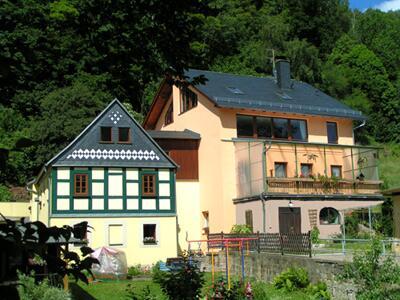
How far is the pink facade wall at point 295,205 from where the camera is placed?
27.2 meters

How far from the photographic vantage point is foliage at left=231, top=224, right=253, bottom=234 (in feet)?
89.2

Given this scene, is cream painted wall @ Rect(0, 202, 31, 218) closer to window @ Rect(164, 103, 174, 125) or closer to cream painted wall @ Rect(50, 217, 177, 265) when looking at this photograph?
cream painted wall @ Rect(50, 217, 177, 265)

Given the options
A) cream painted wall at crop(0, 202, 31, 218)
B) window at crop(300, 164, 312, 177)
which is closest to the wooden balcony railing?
window at crop(300, 164, 312, 177)

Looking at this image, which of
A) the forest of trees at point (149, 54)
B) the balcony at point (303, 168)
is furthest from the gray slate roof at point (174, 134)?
the forest of trees at point (149, 54)

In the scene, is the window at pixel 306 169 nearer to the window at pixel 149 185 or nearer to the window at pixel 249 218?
the window at pixel 249 218

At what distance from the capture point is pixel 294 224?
2781 centimetres

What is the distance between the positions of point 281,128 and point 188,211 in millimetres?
6868

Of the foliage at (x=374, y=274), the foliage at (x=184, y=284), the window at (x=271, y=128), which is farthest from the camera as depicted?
the window at (x=271, y=128)

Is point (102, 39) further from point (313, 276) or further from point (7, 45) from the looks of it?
point (313, 276)

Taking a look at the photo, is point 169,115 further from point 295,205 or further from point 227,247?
point 227,247

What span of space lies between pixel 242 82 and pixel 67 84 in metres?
16.6

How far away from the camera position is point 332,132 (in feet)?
112

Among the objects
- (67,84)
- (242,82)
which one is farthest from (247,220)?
(67,84)

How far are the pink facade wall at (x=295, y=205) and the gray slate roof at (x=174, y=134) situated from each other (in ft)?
16.4
